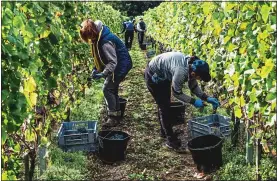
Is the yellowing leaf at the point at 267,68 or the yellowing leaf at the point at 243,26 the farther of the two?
the yellowing leaf at the point at 243,26

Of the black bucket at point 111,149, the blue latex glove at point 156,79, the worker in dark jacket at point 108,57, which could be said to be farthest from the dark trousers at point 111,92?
the black bucket at point 111,149

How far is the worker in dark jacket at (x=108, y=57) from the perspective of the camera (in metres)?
5.51

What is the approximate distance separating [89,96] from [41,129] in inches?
156

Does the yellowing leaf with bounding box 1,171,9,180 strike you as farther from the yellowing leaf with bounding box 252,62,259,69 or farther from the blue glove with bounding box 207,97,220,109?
the blue glove with bounding box 207,97,220,109

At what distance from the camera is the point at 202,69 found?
14.5ft

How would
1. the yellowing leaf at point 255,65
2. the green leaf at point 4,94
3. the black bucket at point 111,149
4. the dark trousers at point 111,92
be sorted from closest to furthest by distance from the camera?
the green leaf at point 4,94, the yellowing leaf at point 255,65, the black bucket at point 111,149, the dark trousers at point 111,92

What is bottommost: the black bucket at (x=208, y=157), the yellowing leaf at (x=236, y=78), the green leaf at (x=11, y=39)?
the black bucket at (x=208, y=157)

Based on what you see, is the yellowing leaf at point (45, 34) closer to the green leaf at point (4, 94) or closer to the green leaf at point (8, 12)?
the green leaf at point (8, 12)

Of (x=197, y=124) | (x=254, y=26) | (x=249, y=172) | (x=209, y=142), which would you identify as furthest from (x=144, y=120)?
(x=254, y=26)

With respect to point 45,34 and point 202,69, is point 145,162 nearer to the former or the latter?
point 202,69

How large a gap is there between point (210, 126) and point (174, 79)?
1.40 metres

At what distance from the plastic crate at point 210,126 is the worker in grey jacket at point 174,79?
0.28m

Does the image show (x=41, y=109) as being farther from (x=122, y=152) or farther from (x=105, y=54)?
(x=105, y=54)

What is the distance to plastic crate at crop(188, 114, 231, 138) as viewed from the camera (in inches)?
212
